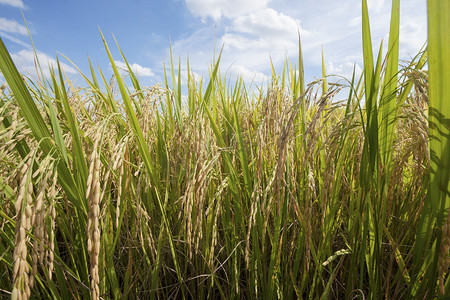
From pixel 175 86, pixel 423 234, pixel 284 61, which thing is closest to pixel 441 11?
pixel 423 234

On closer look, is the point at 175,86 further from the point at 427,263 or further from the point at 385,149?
the point at 427,263

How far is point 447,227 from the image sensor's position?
2.03 feet

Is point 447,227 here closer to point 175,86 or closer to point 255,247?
point 255,247

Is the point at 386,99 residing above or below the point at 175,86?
below

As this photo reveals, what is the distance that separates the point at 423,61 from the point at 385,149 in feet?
1.22

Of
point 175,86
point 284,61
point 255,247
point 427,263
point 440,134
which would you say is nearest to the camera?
point 440,134

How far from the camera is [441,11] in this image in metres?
0.67

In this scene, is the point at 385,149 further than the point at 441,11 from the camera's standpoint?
Yes

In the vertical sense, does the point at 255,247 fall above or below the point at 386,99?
below

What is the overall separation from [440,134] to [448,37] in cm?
23

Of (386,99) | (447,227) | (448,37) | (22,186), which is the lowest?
(447,227)

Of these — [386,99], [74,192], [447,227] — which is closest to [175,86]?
[74,192]

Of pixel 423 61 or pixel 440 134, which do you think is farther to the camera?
pixel 423 61

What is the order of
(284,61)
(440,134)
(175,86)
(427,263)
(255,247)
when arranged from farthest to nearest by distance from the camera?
(284,61) < (175,86) < (255,247) < (427,263) < (440,134)
